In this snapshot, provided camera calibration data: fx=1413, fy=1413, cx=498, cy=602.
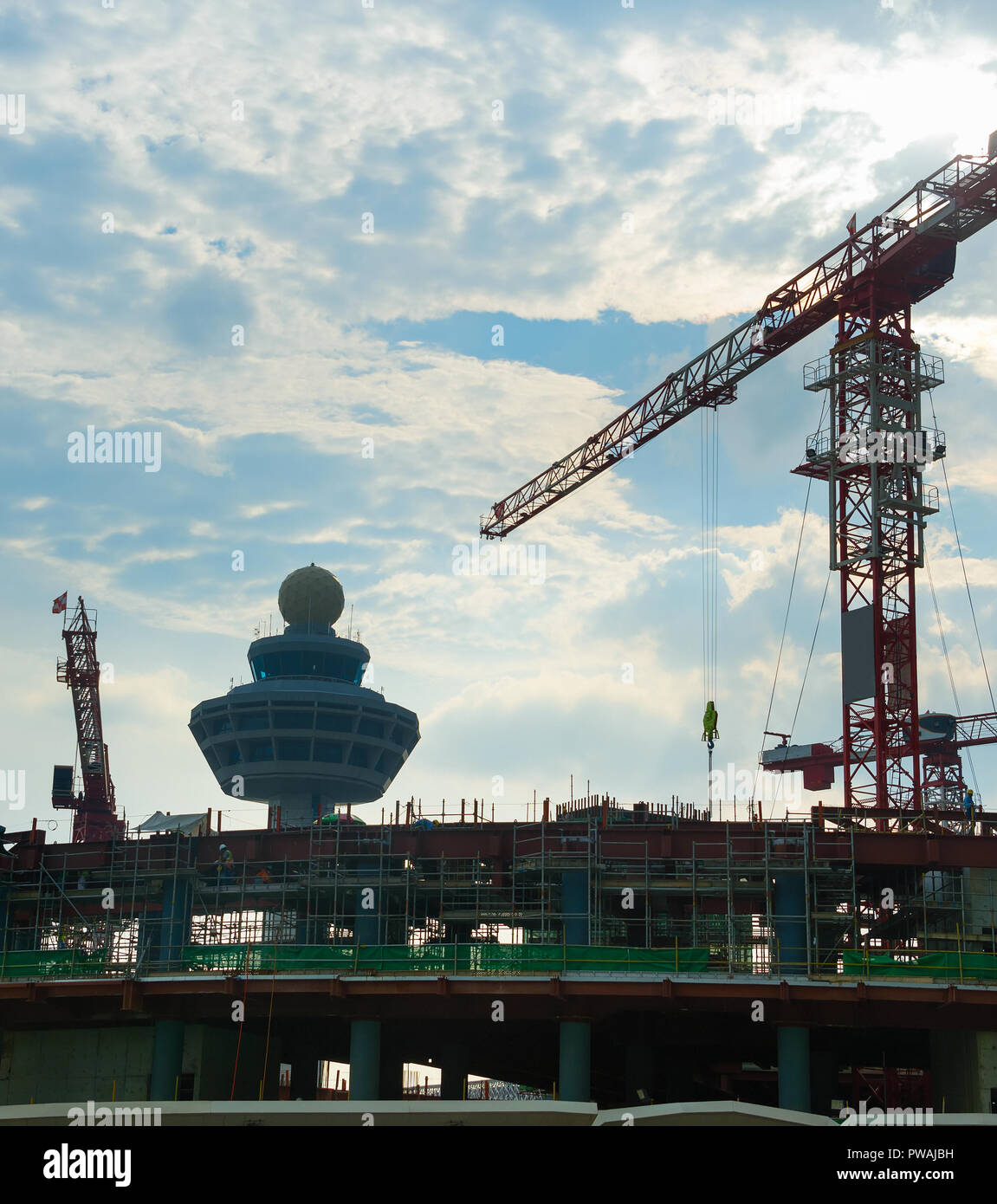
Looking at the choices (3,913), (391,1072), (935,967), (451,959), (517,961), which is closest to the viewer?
(935,967)

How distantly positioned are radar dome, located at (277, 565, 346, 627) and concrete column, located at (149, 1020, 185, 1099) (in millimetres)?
64101

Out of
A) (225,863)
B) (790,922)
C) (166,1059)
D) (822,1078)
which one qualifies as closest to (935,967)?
(790,922)

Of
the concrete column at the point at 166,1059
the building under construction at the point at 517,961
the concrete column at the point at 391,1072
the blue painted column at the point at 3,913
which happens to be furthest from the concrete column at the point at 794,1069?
the blue painted column at the point at 3,913

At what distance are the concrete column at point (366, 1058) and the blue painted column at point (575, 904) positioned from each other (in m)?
9.65

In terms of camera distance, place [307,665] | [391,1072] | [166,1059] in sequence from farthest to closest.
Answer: [307,665], [391,1072], [166,1059]

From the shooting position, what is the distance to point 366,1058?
198 ft

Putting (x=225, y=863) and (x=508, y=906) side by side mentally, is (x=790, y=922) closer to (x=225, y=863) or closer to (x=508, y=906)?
(x=508, y=906)

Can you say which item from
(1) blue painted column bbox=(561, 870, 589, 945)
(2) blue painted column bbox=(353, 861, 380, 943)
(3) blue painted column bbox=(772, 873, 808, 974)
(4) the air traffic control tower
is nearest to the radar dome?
(4) the air traffic control tower

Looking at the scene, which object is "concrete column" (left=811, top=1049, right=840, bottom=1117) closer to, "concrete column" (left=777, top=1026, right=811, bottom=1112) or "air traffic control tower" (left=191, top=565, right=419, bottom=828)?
"concrete column" (left=777, top=1026, right=811, bottom=1112)

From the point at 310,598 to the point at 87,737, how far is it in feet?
113

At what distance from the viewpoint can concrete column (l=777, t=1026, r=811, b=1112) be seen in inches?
2212

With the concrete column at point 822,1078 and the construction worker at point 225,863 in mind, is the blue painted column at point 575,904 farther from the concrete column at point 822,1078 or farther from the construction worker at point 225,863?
the construction worker at point 225,863

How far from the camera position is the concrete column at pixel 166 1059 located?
62.1 metres
